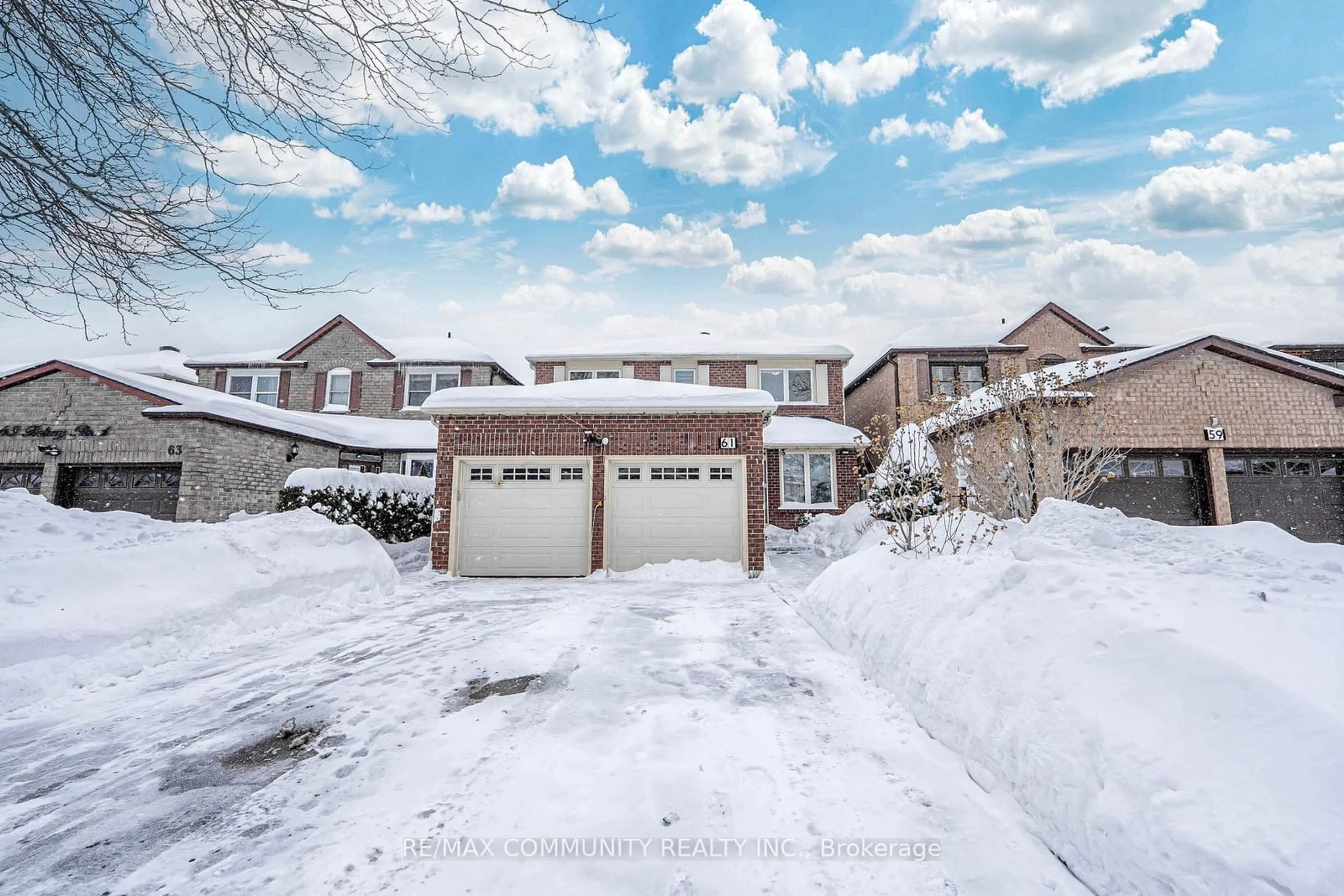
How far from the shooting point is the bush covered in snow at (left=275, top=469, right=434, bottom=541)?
10789 millimetres

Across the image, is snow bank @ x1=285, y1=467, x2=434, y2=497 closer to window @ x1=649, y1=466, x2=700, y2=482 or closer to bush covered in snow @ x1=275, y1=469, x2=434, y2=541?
bush covered in snow @ x1=275, y1=469, x2=434, y2=541

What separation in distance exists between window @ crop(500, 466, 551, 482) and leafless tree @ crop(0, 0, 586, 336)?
6279mm

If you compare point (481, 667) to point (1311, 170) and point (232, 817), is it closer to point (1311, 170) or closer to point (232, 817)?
point (232, 817)

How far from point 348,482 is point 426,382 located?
897cm

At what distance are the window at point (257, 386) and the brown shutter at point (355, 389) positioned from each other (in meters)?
2.63

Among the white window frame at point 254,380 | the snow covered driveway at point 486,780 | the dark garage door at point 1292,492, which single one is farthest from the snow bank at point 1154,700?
the white window frame at point 254,380

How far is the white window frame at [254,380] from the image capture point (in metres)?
19.4

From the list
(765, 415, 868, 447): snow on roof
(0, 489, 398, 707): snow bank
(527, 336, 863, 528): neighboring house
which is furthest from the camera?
(527, 336, 863, 528): neighboring house

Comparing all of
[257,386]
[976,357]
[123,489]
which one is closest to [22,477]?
→ [123,489]

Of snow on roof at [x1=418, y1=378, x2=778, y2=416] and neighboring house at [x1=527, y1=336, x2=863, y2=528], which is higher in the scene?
neighboring house at [x1=527, y1=336, x2=863, y2=528]

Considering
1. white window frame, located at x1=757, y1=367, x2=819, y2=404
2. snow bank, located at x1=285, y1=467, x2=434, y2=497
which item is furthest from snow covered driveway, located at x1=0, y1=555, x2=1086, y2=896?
white window frame, located at x1=757, y1=367, x2=819, y2=404

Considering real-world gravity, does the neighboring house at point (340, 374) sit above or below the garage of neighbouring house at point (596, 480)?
above

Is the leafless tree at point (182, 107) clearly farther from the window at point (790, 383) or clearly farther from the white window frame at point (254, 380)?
the white window frame at point (254, 380)

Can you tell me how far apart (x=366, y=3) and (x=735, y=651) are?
5.82 m
